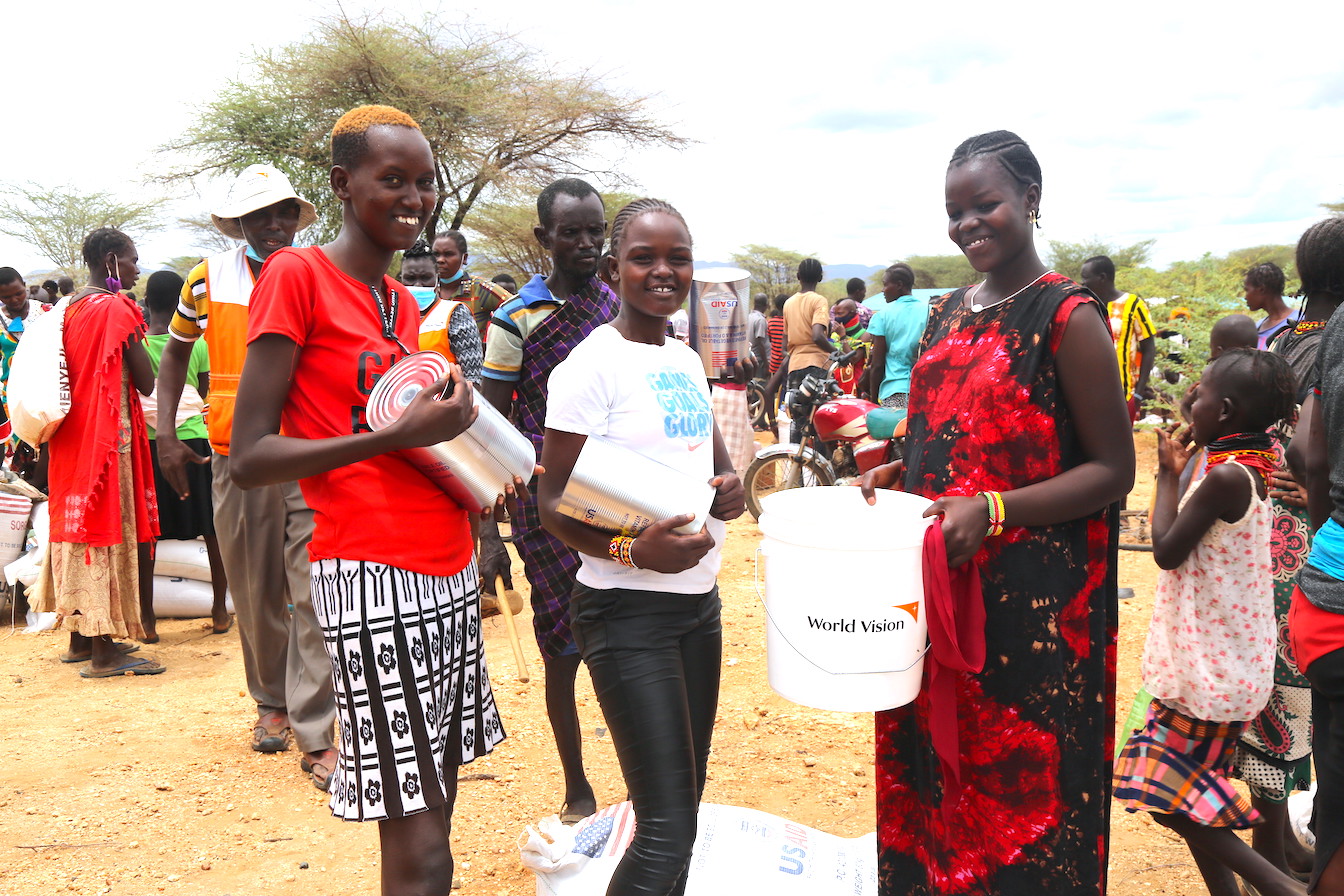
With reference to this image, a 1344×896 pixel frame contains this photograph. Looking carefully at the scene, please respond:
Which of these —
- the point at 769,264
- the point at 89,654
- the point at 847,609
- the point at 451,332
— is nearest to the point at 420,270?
the point at 451,332

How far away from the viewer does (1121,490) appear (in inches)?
74.7

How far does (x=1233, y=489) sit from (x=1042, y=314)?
3.09 ft

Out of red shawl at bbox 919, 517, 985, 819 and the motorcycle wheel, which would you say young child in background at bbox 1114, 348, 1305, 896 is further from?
the motorcycle wheel

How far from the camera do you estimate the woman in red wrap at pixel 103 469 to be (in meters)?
4.79

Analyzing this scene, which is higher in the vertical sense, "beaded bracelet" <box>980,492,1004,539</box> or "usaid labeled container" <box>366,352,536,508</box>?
"usaid labeled container" <box>366,352,536,508</box>

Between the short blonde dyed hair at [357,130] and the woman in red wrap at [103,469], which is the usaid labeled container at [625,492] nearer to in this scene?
the short blonde dyed hair at [357,130]

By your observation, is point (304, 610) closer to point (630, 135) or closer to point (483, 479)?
point (483, 479)

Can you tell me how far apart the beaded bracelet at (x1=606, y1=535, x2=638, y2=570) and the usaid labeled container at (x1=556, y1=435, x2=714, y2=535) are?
0.02m

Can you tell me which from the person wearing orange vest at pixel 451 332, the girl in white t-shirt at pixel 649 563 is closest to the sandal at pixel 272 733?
the person wearing orange vest at pixel 451 332

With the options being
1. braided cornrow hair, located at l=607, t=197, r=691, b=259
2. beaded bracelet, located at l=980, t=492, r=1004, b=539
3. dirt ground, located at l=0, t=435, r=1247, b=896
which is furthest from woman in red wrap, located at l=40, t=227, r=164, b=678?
beaded bracelet, located at l=980, t=492, r=1004, b=539

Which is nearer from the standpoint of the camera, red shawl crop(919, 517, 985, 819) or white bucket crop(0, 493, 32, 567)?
red shawl crop(919, 517, 985, 819)

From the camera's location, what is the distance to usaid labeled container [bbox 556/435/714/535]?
6.16 ft

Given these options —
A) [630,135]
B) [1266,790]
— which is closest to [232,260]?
[1266,790]

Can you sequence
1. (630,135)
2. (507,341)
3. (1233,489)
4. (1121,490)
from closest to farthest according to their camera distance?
(1121,490), (1233,489), (507,341), (630,135)
